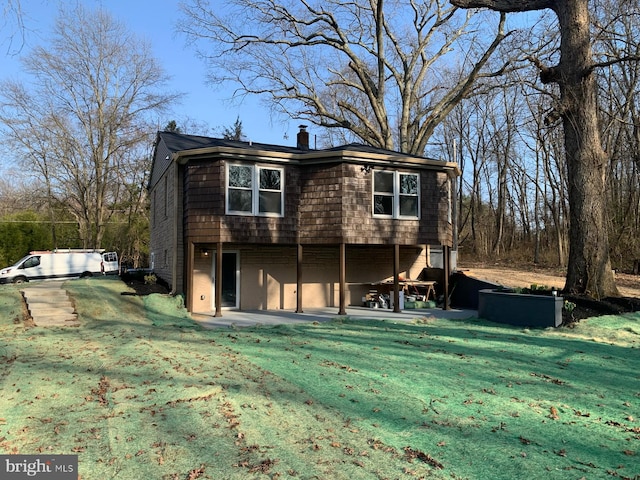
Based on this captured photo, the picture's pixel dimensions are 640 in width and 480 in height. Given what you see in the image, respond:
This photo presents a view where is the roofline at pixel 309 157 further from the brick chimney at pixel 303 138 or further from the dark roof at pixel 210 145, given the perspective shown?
the brick chimney at pixel 303 138

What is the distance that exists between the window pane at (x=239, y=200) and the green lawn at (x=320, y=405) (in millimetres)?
5083

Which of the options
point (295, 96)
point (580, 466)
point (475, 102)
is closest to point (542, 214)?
point (475, 102)

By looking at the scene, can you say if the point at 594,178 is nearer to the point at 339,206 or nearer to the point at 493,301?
the point at 493,301

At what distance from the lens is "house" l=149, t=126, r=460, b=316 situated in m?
12.7

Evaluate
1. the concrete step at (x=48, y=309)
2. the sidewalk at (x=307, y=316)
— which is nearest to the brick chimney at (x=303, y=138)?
the sidewalk at (x=307, y=316)

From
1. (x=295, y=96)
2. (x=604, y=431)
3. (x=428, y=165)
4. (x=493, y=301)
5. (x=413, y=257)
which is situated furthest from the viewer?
(x=295, y=96)

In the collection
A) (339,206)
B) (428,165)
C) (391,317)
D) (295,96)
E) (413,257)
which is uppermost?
(295,96)

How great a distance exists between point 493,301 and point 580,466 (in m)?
7.98

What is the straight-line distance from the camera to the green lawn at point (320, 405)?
3.40 metres

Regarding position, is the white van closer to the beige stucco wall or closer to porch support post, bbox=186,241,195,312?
the beige stucco wall

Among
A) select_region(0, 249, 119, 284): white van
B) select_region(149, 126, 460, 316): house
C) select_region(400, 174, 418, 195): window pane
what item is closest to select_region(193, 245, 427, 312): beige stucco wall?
select_region(149, 126, 460, 316): house

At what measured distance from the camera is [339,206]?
1330 centimetres

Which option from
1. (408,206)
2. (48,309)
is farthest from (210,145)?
(48,309)

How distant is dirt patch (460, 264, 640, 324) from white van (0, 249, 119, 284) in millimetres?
17890
